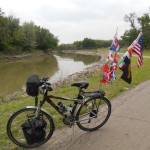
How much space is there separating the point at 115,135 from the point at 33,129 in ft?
5.75

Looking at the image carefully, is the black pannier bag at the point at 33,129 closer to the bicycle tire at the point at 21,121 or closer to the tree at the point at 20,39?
the bicycle tire at the point at 21,121

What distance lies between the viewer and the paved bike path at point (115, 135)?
495 cm

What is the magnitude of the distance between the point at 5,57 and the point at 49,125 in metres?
55.5

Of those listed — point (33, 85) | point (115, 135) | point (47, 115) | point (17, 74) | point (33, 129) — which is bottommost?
point (17, 74)

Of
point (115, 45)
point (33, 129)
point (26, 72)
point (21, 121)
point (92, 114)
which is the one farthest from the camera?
point (26, 72)

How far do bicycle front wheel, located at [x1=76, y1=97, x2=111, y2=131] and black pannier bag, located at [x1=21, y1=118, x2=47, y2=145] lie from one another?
89 centimetres

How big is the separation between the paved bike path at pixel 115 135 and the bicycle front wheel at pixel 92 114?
134 mm

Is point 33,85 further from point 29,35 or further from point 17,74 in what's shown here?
point 29,35

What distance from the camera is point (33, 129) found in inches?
190

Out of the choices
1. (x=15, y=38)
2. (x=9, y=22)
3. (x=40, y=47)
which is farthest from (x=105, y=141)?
(x=40, y=47)

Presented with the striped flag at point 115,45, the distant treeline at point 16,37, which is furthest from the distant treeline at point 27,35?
the striped flag at point 115,45

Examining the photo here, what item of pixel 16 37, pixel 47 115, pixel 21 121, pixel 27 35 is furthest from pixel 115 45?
pixel 27 35

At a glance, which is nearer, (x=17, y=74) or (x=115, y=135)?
(x=115, y=135)

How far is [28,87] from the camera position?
186 inches
